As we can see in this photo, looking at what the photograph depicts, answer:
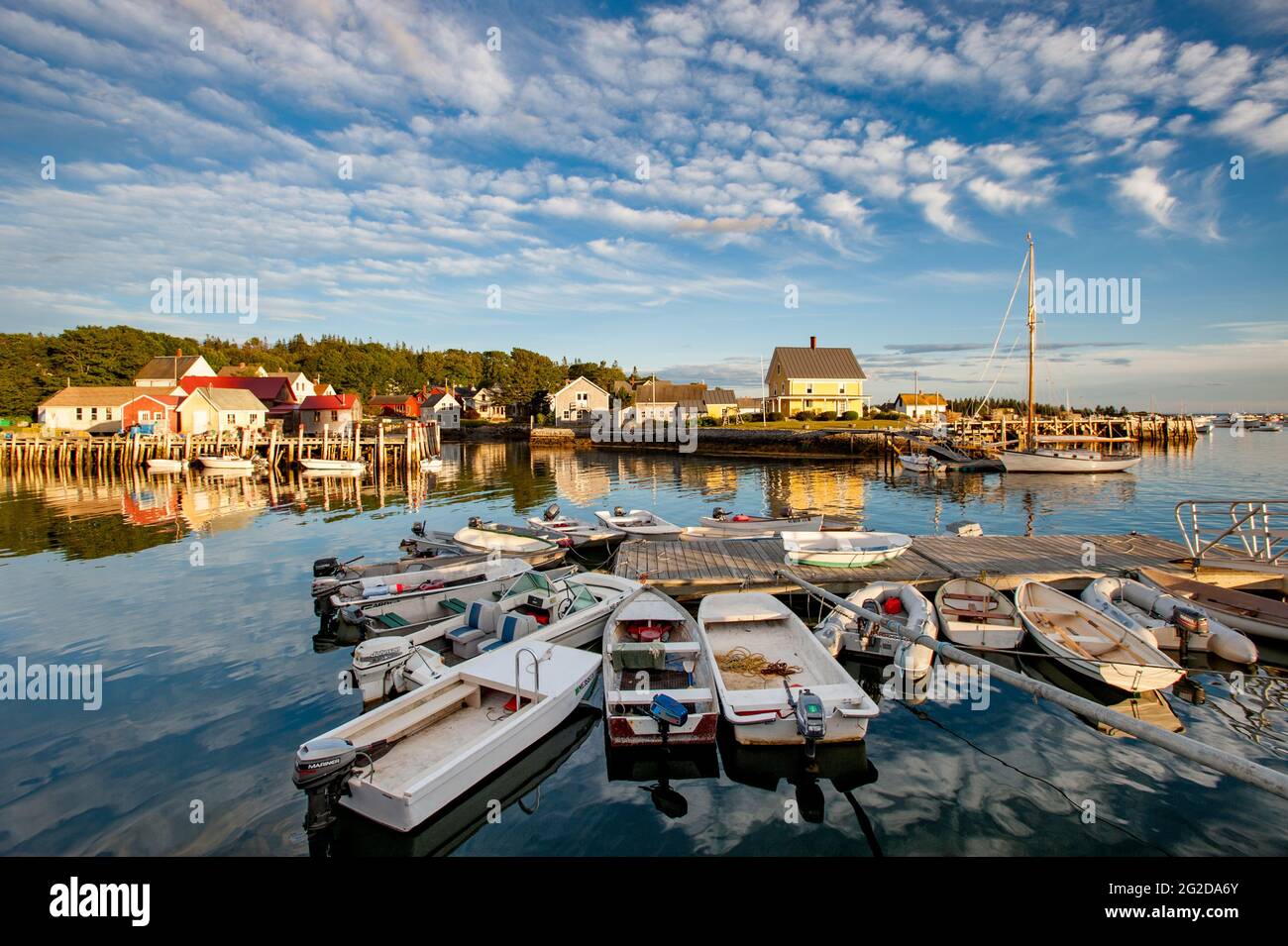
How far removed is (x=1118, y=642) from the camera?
11156 millimetres

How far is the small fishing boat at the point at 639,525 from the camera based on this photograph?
21.9 metres

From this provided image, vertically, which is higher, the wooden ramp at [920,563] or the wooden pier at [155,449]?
the wooden pier at [155,449]

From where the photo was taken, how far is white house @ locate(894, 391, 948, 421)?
4257 inches

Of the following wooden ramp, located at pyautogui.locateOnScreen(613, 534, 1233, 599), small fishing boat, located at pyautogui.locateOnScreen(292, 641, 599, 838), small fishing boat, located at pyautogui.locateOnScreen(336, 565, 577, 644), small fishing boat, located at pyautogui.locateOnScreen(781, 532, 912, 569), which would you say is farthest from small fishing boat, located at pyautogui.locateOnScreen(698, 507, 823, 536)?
small fishing boat, located at pyautogui.locateOnScreen(292, 641, 599, 838)

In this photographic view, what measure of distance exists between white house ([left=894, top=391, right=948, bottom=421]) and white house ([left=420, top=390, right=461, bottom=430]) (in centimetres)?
8234

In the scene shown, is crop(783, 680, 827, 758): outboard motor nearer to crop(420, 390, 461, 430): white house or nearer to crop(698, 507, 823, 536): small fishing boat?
crop(698, 507, 823, 536): small fishing boat

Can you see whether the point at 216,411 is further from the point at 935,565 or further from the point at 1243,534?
the point at 1243,534

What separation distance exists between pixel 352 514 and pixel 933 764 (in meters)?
30.8

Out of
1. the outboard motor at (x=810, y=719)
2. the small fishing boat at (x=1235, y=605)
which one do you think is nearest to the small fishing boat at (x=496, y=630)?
the outboard motor at (x=810, y=719)

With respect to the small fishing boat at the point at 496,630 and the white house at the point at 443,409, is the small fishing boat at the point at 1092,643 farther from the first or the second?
the white house at the point at 443,409

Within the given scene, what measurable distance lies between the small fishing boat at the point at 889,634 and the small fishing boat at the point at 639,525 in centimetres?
946

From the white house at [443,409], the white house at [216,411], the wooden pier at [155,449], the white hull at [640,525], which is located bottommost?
the white hull at [640,525]
